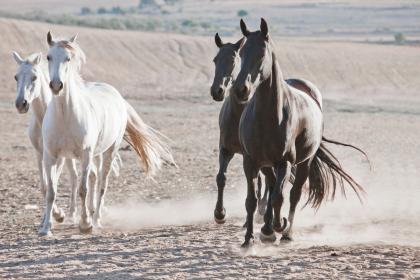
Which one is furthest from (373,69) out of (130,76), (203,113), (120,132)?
(120,132)

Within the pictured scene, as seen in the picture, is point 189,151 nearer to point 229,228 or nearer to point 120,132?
point 120,132

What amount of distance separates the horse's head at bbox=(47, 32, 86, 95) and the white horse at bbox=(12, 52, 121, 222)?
1.94 ft

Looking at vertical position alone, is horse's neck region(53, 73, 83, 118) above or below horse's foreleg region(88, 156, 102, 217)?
above

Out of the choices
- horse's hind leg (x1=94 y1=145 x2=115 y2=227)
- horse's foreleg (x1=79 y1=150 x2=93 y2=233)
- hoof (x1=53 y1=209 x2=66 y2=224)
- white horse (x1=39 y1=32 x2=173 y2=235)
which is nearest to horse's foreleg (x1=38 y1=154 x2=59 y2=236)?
white horse (x1=39 y1=32 x2=173 y2=235)

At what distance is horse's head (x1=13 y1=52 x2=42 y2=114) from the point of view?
981cm

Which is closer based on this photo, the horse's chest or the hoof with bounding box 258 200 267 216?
the horse's chest

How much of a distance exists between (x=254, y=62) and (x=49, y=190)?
296 centimetres

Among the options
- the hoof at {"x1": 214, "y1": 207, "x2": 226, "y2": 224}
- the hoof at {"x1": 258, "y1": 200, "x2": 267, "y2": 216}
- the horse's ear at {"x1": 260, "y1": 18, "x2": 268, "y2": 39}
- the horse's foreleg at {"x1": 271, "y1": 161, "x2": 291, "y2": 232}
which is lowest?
the hoof at {"x1": 214, "y1": 207, "x2": 226, "y2": 224}

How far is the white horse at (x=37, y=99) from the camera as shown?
390 inches

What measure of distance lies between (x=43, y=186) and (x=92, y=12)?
3939 inches

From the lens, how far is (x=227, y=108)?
9.74m

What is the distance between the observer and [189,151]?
1877 centimetres

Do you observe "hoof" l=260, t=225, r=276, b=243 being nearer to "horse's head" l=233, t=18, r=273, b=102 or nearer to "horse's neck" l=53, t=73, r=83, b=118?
"horse's head" l=233, t=18, r=273, b=102

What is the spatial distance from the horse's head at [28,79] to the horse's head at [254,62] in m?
2.75
